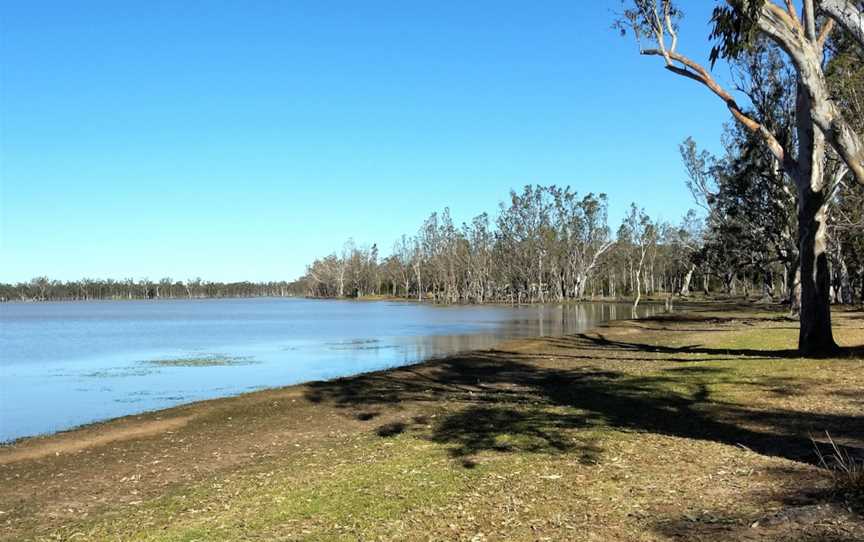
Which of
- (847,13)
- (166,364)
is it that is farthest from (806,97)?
(166,364)

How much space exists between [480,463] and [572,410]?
3.92m

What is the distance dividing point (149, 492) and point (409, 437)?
12.6 ft

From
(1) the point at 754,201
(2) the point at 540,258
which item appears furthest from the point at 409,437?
(2) the point at 540,258

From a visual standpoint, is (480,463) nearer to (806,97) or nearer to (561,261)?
(806,97)

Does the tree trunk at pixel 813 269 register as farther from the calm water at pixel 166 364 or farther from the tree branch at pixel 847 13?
the calm water at pixel 166 364

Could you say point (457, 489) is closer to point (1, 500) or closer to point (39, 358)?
point (1, 500)

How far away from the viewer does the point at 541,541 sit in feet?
18.3

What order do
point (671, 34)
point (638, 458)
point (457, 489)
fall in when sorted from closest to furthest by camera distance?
point (457, 489) < point (638, 458) < point (671, 34)

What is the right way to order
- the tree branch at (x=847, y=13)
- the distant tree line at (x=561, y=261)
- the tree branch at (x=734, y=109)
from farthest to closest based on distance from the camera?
1. the distant tree line at (x=561, y=261)
2. the tree branch at (x=734, y=109)
3. the tree branch at (x=847, y=13)

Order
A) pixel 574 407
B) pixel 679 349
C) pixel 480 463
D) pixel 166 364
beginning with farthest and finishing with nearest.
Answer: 1. pixel 166 364
2. pixel 679 349
3. pixel 574 407
4. pixel 480 463

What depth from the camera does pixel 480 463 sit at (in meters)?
8.33

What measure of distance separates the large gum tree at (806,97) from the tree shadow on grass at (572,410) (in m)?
2.13

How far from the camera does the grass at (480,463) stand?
6.12 m

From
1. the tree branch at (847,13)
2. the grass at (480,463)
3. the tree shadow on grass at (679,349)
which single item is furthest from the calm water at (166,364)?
the tree branch at (847,13)
